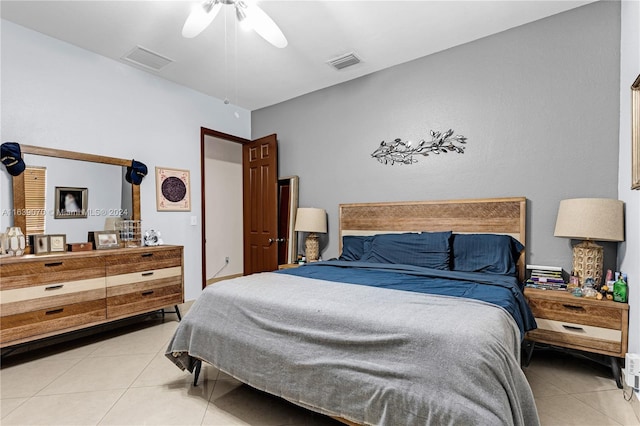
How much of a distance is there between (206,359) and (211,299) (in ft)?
1.18

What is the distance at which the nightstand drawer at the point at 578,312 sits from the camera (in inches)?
82.5

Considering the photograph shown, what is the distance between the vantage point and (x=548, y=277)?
2.49 metres

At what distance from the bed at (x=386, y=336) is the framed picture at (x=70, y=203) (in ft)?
6.24

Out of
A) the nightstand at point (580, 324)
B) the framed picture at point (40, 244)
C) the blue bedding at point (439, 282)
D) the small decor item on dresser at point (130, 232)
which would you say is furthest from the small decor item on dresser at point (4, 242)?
the nightstand at point (580, 324)

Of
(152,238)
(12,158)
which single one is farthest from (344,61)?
(12,158)

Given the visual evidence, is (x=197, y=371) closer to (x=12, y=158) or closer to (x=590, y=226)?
(x=12, y=158)

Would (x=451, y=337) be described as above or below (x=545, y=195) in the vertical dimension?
below

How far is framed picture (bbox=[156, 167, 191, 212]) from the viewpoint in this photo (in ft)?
12.3

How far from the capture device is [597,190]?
2.46 metres

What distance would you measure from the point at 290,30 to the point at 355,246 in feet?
7.24

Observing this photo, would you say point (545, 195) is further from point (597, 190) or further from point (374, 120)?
point (374, 120)

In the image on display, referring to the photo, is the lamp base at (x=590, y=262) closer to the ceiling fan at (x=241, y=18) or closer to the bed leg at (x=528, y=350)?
the bed leg at (x=528, y=350)

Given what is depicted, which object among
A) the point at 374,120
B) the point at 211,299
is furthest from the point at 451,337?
the point at 374,120

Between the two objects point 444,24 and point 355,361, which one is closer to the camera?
point 355,361
